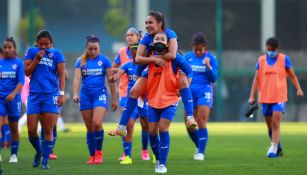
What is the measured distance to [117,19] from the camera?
53.4m

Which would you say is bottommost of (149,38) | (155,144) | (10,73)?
(155,144)

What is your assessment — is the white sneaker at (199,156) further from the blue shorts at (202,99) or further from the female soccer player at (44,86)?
the female soccer player at (44,86)

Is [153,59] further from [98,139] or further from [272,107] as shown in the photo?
[272,107]

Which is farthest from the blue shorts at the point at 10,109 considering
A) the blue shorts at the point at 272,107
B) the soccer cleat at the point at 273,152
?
the blue shorts at the point at 272,107

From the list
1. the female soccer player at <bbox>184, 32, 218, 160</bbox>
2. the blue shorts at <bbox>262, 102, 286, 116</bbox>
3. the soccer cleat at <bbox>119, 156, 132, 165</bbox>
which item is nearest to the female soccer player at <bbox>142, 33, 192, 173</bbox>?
the soccer cleat at <bbox>119, 156, 132, 165</bbox>

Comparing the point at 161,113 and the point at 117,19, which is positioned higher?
the point at 117,19

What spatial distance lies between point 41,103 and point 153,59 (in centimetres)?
223

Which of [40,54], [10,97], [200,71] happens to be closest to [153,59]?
[40,54]

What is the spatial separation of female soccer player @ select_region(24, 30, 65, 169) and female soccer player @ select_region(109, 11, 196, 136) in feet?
4.87

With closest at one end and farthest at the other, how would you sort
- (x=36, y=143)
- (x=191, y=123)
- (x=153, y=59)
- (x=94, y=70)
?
1. (x=191, y=123)
2. (x=153, y=59)
3. (x=36, y=143)
4. (x=94, y=70)

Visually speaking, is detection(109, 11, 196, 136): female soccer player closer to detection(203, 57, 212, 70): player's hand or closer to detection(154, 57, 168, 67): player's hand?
detection(154, 57, 168, 67): player's hand

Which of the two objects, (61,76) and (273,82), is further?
(273,82)

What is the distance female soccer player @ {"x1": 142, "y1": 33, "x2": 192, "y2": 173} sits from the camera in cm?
1414

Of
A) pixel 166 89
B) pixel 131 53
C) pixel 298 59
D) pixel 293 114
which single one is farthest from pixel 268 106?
pixel 298 59
